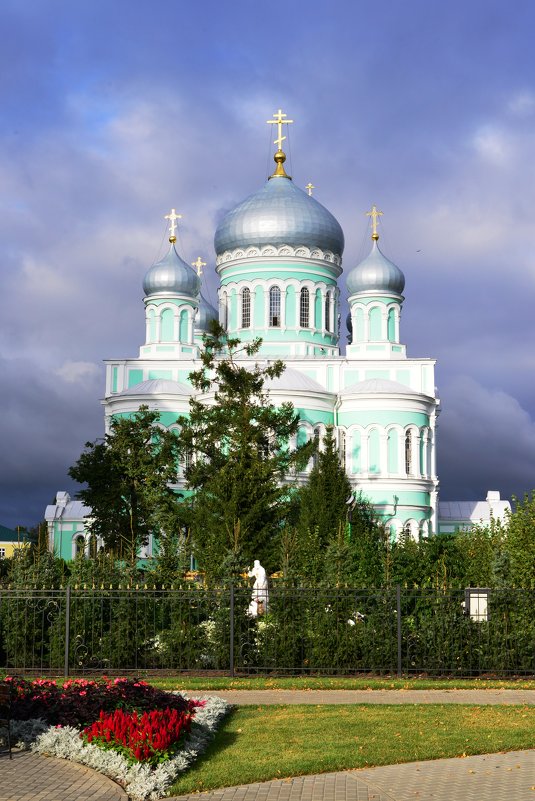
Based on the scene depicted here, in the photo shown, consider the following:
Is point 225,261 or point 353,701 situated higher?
point 225,261

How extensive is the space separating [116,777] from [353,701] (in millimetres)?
4894

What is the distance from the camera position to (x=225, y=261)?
4478cm

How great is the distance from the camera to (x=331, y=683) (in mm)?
14727

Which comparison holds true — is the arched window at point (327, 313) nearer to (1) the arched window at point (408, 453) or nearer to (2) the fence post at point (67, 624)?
(1) the arched window at point (408, 453)

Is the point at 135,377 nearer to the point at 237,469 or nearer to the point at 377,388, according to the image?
the point at 377,388

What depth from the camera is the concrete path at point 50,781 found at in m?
8.22

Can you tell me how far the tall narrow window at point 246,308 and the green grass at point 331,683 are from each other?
29.3 meters

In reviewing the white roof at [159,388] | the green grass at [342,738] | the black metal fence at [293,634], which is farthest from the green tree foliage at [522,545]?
the white roof at [159,388]

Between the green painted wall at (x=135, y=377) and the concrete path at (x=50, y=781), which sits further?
the green painted wall at (x=135, y=377)

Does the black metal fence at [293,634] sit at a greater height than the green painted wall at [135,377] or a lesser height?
lesser

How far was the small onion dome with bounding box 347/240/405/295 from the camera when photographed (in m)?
43.5

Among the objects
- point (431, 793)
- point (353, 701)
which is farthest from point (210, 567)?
point (431, 793)

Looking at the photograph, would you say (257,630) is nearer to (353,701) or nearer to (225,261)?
(353,701)

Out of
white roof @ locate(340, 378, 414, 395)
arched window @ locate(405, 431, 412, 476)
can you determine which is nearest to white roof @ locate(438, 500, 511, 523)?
arched window @ locate(405, 431, 412, 476)
